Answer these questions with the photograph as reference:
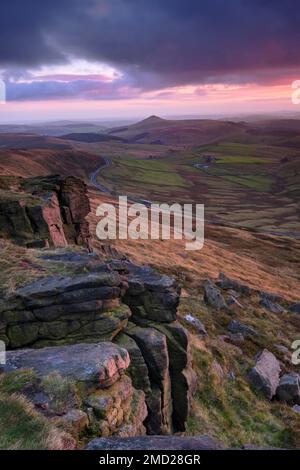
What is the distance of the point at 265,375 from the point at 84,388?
15.1 meters

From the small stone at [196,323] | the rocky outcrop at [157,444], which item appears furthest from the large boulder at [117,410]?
the small stone at [196,323]

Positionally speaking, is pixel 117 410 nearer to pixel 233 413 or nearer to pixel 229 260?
pixel 233 413

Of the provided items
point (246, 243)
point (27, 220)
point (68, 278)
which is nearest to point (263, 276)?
point (246, 243)

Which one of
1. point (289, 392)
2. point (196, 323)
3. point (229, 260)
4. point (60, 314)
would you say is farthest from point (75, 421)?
point (229, 260)

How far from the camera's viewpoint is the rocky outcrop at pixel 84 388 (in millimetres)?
12547

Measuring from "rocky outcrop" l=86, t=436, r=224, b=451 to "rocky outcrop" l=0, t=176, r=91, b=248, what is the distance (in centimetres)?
1808

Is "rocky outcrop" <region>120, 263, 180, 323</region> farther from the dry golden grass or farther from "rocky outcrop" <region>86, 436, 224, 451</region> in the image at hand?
the dry golden grass

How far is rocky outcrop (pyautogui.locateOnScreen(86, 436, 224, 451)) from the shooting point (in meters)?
10.3

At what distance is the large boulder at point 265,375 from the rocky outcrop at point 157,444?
1476cm

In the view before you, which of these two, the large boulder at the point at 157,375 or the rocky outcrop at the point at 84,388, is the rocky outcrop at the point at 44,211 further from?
the rocky outcrop at the point at 84,388

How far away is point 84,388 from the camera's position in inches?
533

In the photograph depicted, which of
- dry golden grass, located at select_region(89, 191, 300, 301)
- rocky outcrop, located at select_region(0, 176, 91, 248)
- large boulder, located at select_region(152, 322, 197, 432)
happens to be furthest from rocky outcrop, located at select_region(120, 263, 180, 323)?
dry golden grass, located at select_region(89, 191, 300, 301)
